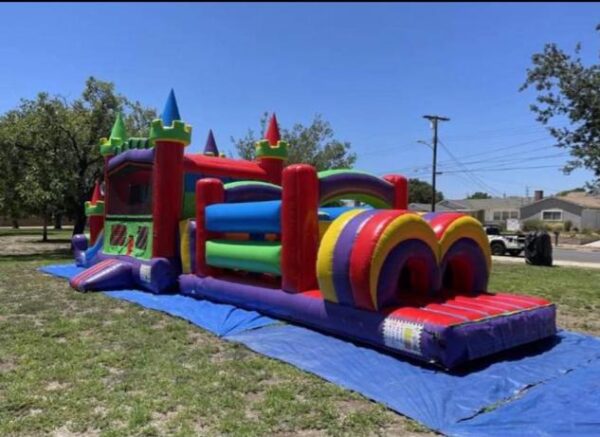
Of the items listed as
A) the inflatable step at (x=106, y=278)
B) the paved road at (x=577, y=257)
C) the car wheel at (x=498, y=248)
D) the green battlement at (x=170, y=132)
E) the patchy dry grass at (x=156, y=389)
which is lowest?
the patchy dry grass at (x=156, y=389)

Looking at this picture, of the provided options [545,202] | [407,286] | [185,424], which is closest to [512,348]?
[407,286]

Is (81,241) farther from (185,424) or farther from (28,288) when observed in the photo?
(185,424)

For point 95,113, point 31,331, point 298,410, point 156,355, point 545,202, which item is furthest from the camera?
point 545,202

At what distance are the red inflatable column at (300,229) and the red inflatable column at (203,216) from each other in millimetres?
2232

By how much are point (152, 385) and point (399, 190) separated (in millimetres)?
6142

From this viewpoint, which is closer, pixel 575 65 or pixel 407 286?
pixel 407 286

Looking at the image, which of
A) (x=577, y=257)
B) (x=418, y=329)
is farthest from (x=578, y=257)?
(x=418, y=329)

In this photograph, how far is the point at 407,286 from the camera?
6379 millimetres

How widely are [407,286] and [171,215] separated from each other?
4.83 meters

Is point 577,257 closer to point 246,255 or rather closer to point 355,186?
point 355,186

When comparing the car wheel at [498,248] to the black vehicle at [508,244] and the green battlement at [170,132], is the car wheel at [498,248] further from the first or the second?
the green battlement at [170,132]

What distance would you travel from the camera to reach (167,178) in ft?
31.0

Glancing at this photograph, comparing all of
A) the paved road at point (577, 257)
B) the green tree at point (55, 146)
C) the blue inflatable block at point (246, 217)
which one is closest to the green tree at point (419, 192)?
the paved road at point (577, 257)

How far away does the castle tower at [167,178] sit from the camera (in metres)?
9.42
